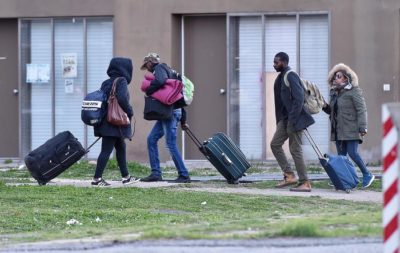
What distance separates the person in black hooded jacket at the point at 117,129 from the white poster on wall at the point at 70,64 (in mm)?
6341

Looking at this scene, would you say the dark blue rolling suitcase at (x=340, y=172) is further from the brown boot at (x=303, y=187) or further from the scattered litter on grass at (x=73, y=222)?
the scattered litter on grass at (x=73, y=222)

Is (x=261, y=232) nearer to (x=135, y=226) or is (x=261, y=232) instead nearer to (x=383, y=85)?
(x=135, y=226)

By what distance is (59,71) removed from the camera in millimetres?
21234

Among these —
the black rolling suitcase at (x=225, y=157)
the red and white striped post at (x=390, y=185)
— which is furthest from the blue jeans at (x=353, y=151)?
the red and white striped post at (x=390, y=185)

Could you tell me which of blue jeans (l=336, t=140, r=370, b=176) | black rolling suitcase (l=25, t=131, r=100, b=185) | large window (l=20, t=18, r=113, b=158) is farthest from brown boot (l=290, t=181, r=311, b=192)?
large window (l=20, t=18, r=113, b=158)

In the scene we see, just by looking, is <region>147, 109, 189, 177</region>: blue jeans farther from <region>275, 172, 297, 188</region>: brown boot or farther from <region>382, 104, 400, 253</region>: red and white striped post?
<region>382, 104, 400, 253</region>: red and white striped post

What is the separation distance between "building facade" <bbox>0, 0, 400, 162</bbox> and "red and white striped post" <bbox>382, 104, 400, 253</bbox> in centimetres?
1216

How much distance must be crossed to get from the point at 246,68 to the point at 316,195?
269 inches

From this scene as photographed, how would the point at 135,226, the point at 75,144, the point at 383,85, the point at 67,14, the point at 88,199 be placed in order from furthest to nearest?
the point at 67,14, the point at 383,85, the point at 75,144, the point at 88,199, the point at 135,226

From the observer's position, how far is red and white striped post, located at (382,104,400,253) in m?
7.48

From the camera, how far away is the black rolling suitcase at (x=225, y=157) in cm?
1511

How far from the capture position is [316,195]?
13883mm

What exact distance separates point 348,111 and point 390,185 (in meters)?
7.23

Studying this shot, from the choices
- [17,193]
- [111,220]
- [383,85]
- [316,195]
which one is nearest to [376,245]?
[111,220]
